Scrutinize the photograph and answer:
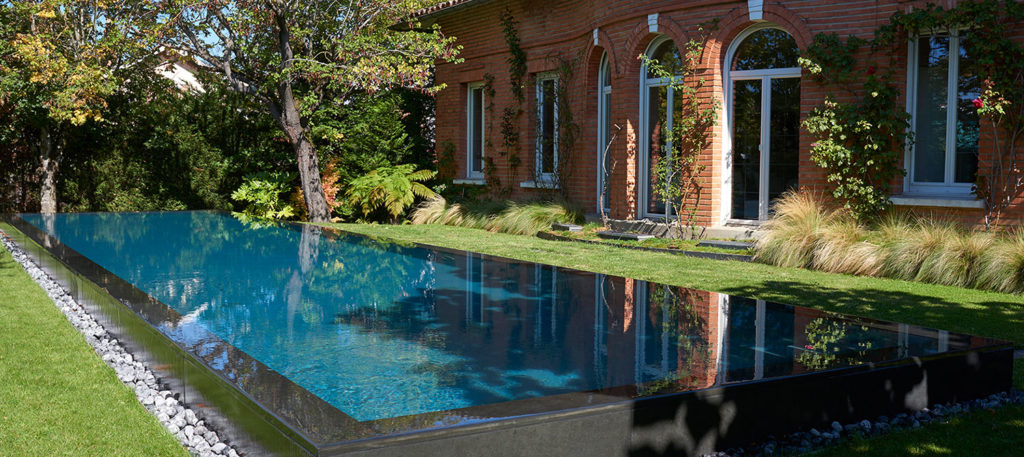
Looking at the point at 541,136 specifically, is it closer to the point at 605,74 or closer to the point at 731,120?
the point at 605,74

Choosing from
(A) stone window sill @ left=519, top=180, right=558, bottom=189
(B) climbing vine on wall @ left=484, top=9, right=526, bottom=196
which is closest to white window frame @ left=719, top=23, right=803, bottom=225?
(A) stone window sill @ left=519, top=180, right=558, bottom=189

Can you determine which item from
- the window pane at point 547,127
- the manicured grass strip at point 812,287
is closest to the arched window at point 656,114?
the manicured grass strip at point 812,287

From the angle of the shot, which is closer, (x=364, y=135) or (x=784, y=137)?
(x=784, y=137)

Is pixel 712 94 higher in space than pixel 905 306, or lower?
higher

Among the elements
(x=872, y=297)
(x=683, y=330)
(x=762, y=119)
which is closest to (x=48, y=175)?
(x=762, y=119)

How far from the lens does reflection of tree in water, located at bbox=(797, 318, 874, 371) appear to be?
4770 millimetres

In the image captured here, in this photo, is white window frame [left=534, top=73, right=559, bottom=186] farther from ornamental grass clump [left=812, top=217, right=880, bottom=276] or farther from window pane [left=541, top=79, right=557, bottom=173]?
ornamental grass clump [left=812, top=217, right=880, bottom=276]

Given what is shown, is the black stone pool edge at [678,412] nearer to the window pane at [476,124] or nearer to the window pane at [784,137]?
the window pane at [784,137]

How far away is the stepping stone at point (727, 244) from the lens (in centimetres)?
1144

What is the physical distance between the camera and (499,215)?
52.5 ft

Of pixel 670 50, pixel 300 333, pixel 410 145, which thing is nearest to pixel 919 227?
pixel 670 50

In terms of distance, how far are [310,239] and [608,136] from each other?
5505mm

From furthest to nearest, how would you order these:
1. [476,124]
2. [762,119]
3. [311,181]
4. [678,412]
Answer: [476,124] → [311,181] → [762,119] → [678,412]

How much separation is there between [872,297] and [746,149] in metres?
4.75
